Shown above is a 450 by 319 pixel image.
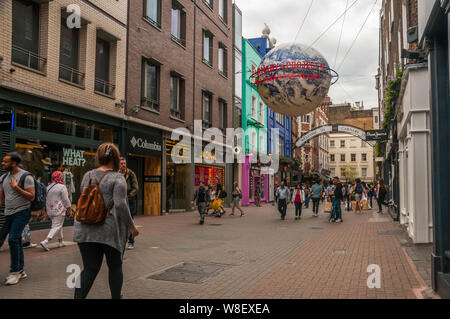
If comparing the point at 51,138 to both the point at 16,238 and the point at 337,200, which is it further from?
the point at 337,200

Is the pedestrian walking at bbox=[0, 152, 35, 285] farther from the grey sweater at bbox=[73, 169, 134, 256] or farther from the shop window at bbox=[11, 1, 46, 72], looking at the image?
the shop window at bbox=[11, 1, 46, 72]

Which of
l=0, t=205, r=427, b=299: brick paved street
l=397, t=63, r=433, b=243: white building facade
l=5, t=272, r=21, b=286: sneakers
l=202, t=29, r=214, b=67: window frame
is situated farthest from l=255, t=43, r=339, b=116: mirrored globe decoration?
l=202, t=29, r=214, b=67: window frame

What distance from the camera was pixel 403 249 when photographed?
8.77 m

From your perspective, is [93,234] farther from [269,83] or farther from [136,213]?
[136,213]

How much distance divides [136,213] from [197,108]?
23.6 ft

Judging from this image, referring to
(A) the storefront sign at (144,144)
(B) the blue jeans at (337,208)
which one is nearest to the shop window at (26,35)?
(A) the storefront sign at (144,144)

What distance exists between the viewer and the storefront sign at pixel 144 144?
1600 centimetres

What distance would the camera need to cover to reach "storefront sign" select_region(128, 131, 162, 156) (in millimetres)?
16000

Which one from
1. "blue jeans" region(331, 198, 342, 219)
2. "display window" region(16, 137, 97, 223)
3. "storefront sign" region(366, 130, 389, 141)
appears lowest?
"blue jeans" region(331, 198, 342, 219)

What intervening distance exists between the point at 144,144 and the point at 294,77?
1097 centimetres

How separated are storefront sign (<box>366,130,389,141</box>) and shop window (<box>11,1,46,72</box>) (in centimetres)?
1461

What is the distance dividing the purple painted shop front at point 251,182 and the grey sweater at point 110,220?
26.0 meters

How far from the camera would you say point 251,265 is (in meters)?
7.20

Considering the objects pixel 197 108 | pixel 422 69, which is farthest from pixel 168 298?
pixel 197 108
